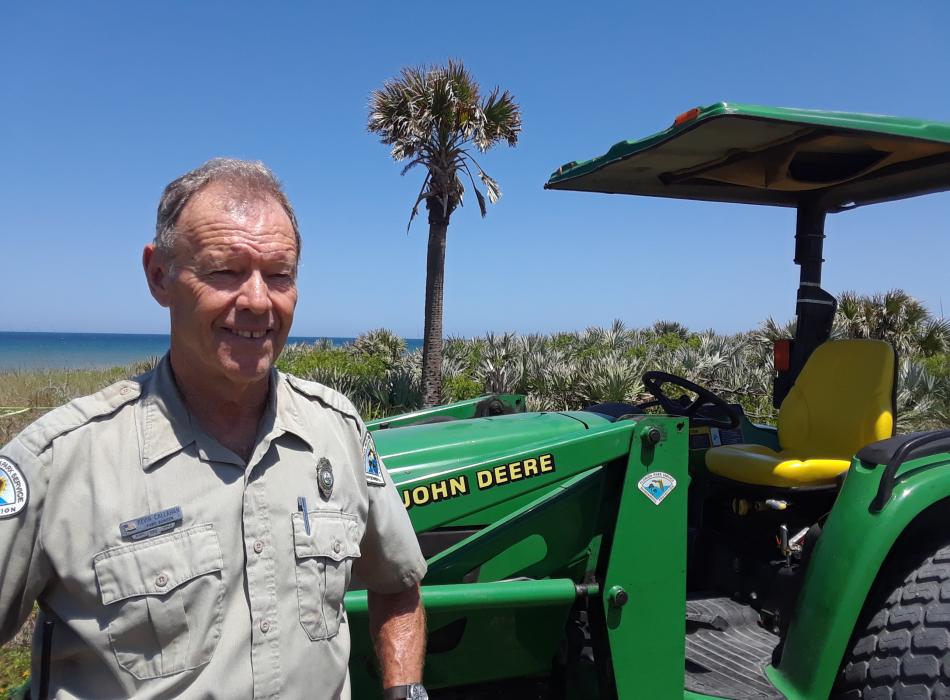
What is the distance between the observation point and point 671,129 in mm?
2570

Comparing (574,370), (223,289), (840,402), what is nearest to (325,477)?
(223,289)

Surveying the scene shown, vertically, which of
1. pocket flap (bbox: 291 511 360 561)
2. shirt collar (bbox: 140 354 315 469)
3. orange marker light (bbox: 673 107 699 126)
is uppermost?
orange marker light (bbox: 673 107 699 126)

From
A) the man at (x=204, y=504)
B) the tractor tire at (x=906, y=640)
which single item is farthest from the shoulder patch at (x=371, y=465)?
the tractor tire at (x=906, y=640)

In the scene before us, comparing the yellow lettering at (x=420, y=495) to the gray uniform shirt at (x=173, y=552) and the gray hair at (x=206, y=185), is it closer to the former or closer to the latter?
the gray uniform shirt at (x=173, y=552)

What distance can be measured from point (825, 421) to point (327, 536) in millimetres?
2795

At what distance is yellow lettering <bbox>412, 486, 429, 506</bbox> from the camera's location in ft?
8.66

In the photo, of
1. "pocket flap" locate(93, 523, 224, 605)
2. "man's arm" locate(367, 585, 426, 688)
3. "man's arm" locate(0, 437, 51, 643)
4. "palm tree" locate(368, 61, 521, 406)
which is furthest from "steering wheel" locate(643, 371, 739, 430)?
"palm tree" locate(368, 61, 521, 406)

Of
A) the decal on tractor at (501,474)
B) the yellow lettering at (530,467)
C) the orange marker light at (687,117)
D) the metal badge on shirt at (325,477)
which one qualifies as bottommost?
the decal on tractor at (501,474)

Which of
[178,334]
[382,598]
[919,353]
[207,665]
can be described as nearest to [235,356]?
[178,334]

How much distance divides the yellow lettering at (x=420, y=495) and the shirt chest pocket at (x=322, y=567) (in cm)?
108

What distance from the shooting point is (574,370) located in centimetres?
959

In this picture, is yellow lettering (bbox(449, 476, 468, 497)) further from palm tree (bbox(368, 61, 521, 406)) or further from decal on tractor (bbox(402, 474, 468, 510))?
palm tree (bbox(368, 61, 521, 406))

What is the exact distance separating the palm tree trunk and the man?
891cm

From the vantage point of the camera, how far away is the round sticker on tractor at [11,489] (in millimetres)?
1214
